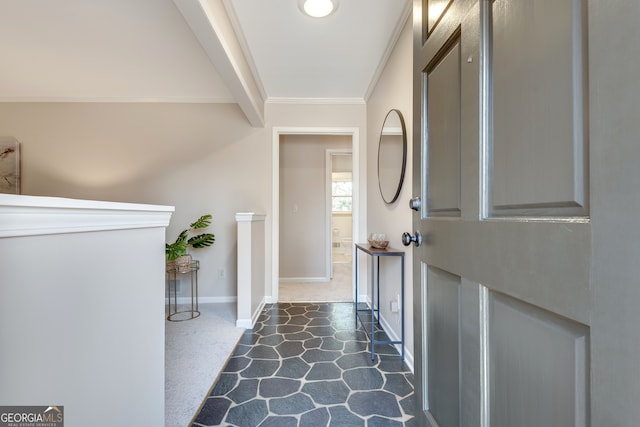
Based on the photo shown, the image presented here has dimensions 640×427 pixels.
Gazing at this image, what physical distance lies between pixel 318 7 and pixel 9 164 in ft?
13.0

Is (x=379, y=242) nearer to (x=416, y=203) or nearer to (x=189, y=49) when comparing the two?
(x=416, y=203)

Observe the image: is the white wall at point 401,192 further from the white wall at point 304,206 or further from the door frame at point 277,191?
the white wall at point 304,206

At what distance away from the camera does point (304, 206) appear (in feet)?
14.2

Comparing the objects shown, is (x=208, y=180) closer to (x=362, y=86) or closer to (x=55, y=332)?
(x=362, y=86)

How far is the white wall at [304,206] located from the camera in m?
4.26

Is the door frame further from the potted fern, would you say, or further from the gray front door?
the gray front door

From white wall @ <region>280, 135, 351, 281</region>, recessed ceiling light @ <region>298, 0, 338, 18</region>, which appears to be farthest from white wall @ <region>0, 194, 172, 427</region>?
white wall @ <region>280, 135, 351, 281</region>

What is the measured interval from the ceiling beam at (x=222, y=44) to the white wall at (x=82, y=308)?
110 cm

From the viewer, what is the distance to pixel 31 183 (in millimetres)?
3256

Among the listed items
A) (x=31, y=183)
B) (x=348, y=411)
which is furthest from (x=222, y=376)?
(x=31, y=183)

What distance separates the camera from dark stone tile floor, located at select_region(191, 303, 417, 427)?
4.68 ft

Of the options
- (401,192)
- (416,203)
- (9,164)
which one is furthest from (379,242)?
(9,164)

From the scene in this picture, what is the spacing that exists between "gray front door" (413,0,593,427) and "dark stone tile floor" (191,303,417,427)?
2.21 ft

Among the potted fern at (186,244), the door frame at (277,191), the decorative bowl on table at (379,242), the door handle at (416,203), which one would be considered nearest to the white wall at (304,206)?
the door frame at (277,191)
